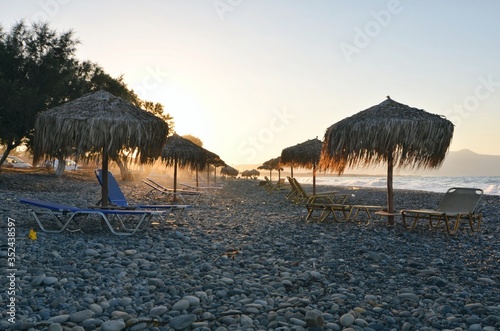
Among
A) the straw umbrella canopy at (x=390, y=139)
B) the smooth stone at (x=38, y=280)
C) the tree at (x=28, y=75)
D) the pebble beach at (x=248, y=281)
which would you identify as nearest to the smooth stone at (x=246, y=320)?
the pebble beach at (x=248, y=281)

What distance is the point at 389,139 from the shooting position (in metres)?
8.56

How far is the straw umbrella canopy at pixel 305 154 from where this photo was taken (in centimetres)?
1850

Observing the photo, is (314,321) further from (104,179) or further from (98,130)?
(104,179)

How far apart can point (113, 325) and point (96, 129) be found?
4.98 m

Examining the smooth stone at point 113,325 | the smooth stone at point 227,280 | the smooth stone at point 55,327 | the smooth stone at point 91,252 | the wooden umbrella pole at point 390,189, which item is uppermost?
the wooden umbrella pole at point 390,189

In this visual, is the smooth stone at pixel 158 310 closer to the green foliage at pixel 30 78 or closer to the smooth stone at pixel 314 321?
the smooth stone at pixel 314 321

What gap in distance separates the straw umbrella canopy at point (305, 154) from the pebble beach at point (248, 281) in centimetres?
1091

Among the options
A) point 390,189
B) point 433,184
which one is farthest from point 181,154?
point 433,184

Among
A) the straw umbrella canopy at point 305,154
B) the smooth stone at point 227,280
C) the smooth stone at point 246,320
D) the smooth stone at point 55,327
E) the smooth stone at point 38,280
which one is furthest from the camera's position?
the straw umbrella canopy at point 305,154

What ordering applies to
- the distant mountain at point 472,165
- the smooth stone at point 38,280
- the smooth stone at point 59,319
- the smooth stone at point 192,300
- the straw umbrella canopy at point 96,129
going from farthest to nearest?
the distant mountain at point 472,165
the straw umbrella canopy at point 96,129
the smooth stone at point 38,280
the smooth stone at point 192,300
the smooth stone at point 59,319

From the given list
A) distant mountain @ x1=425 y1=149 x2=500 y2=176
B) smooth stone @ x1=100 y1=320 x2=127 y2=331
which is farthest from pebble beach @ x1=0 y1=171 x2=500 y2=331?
distant mountain @ x1=425 y1=149 x2=500 y2=176

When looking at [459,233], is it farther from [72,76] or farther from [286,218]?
[72,76]

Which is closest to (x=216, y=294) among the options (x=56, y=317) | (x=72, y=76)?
(x=56, y=317)

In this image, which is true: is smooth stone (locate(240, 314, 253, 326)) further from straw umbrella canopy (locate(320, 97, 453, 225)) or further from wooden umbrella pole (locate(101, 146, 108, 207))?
straw umbrella canopy (locate(320, 97, 453, 225))
